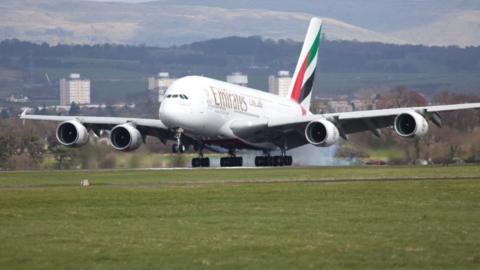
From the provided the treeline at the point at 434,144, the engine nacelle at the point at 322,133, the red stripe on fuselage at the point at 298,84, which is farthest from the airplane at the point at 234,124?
the red stripe on fuselage at the point at 298,84

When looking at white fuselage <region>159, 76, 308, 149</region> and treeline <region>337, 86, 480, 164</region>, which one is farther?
treeline <region>337, 86, 480, 164</region>

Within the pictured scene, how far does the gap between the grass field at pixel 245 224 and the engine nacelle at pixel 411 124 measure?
1237 centimetres

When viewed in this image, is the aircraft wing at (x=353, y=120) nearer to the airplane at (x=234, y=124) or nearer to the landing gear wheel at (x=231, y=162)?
the airplane at (x=234, y=124)

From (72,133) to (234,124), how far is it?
750cm

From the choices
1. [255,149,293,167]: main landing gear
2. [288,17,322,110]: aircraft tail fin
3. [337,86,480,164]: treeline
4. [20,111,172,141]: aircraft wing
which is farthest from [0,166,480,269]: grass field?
[288,17,322,110]: aircraft tail fin

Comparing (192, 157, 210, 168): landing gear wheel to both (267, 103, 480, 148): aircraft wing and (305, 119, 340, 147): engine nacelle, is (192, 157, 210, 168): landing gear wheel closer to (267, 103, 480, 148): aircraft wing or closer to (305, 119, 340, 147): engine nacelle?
(267, 103, 480, 148): aircraft wing

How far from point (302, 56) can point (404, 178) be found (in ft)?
83.8

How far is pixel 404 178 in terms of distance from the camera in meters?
45.0

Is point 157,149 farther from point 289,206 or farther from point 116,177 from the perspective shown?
point 289,206

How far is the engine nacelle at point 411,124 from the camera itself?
56.4m

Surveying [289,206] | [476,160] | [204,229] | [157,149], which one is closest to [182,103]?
[157,149]

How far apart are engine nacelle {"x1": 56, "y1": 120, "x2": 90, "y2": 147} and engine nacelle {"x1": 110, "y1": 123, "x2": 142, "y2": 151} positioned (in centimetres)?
127

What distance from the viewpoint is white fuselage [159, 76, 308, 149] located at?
56.2 meters

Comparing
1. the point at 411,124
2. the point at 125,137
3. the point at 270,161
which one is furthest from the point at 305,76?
the point at 411,124
